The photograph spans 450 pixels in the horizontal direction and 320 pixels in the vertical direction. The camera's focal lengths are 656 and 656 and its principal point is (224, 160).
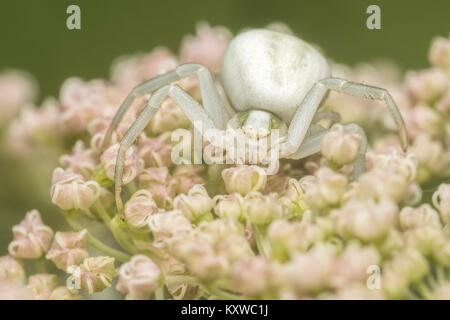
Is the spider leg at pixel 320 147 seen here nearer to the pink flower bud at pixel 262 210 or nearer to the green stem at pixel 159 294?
the pink flower bud at pixel 262 210

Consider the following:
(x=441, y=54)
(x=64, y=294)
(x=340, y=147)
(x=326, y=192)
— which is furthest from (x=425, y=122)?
(x=64, y=294)

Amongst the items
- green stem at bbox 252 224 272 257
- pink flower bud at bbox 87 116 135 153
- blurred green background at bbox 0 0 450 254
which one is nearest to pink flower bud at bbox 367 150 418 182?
green stem at bbox 252 224 272 257

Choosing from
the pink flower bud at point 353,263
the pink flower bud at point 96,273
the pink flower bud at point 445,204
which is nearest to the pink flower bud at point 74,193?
the pink flower bud at point 96,273

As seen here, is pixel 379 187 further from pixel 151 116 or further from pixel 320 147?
pixel 151 116

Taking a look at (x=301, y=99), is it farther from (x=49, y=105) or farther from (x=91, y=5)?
(x=91, y=5)

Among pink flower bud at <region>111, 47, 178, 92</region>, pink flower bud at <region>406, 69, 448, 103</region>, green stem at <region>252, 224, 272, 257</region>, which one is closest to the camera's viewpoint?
green stem at <region>252, 224, 272, 257</region>

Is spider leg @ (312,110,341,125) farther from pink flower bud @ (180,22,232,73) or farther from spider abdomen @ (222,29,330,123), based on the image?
pink flower bud @ (180,22,232,73)
